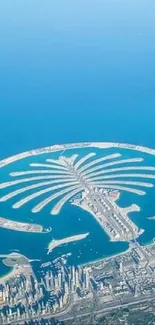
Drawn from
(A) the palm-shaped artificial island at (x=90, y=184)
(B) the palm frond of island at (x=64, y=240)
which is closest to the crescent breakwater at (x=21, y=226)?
(B) the palm frond of island at (x=64, y=240)

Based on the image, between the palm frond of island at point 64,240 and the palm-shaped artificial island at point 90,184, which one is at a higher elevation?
the palm-shaped artificial island at point 90,184

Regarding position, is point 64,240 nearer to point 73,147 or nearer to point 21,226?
point 21,226

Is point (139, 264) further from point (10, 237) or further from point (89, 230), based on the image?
point (10, 237)

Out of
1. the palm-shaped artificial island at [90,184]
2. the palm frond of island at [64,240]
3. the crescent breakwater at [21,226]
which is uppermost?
the palm-shaped artificial island at [90,184]

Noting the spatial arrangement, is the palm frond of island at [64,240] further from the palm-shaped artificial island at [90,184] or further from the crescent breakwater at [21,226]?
the palm-shaped artificial island at [90,184]

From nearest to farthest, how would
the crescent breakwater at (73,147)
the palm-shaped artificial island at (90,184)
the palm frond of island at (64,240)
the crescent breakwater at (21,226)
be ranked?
1. the palm frond of island at (64,240)
2. the crescent breakwater at (21,226)
3. the palm-shaped artificial island at (90,184)
4. the crescent breakwater at (73,147)

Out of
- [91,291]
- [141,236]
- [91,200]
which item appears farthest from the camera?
[91,200]

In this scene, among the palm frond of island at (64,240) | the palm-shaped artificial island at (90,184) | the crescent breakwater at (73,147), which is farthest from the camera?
the crescent breakwater at (73,147)

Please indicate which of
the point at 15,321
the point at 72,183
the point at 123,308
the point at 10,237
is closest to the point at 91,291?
the point at 123,308

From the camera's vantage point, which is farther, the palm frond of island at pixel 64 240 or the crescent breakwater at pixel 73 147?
the crescent breakwater at pixel 73 147
